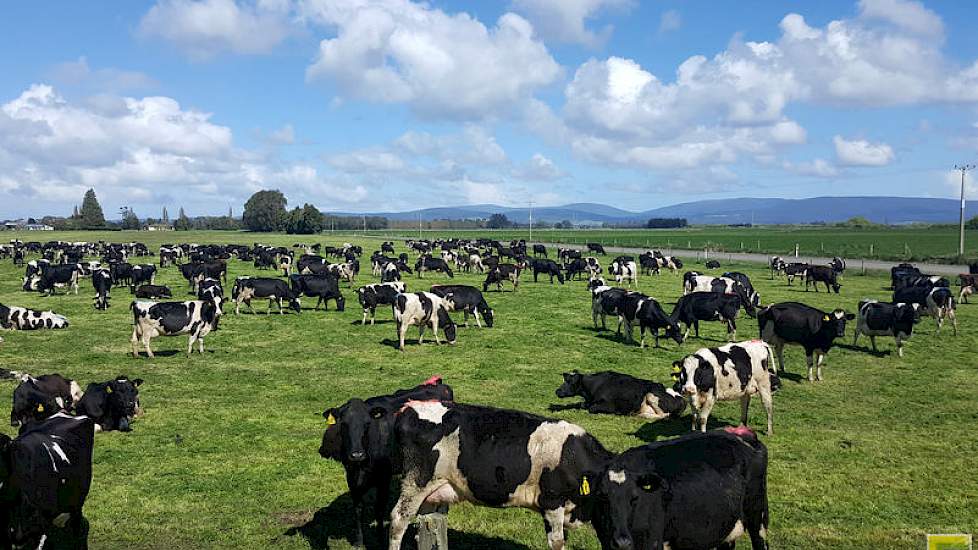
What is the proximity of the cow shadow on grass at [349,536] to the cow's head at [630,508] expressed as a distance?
241 centimetres

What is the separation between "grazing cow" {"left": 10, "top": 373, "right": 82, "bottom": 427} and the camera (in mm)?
13219

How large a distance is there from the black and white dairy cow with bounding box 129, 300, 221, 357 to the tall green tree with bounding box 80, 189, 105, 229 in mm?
154803

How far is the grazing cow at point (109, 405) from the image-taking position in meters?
13.5

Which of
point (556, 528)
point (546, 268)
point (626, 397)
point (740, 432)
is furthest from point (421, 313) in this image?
point (546, 268)

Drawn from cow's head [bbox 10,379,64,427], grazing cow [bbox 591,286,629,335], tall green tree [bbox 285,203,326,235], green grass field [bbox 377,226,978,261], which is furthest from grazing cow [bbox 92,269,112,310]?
tall green tree [bbox 285,203,326,235]

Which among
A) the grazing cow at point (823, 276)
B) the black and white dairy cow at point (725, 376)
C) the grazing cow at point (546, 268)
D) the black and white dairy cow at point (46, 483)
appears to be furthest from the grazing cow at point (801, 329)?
the grazing cow at point (546, 268)

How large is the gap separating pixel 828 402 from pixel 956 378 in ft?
17.6

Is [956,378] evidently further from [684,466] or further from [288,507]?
[288,507]

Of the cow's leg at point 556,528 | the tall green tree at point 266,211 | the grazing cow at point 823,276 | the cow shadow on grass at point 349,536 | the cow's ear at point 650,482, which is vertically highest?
the tall green tree at point 266,211

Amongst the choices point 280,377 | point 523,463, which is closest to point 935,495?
point 523,463

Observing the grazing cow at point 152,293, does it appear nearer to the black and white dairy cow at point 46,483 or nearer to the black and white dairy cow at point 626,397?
the black and white dairy cow at point 626,397

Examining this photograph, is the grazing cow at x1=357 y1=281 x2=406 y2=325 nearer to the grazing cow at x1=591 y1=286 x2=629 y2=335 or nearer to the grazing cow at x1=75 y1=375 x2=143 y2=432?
the grazing cow at x1=591 y1=286 x2=629 y2=335

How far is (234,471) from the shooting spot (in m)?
11.4

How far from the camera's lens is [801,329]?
60.8 feet
